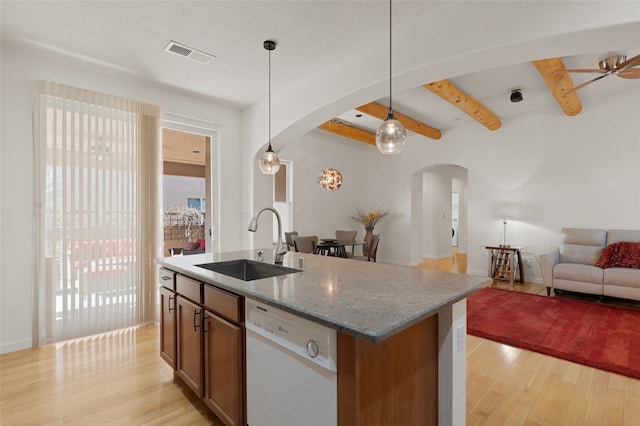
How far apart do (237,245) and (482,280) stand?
360cm

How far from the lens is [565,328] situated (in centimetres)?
344

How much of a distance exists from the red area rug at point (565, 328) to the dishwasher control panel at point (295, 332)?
107 inches

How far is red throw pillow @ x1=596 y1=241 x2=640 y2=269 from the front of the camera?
4312 millimetres

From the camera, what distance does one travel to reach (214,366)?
1.88m

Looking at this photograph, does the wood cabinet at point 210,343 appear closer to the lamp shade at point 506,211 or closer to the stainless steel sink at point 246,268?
the stainless steel sink at point 246,268

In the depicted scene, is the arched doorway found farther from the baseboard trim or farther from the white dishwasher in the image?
the baseboard trim

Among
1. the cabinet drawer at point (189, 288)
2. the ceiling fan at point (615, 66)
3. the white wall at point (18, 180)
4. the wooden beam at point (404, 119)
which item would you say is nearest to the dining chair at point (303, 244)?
the wooden beam at point (404, 119)

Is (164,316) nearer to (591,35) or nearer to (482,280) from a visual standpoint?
(482,280)

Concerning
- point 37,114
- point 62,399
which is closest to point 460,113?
point 37,114

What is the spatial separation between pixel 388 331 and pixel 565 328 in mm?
3544

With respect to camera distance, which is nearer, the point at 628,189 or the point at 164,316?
the point at 164,316

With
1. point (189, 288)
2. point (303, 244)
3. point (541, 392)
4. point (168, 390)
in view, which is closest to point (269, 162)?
point (189, 288)

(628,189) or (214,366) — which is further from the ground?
(628,189)

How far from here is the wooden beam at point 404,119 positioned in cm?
484
